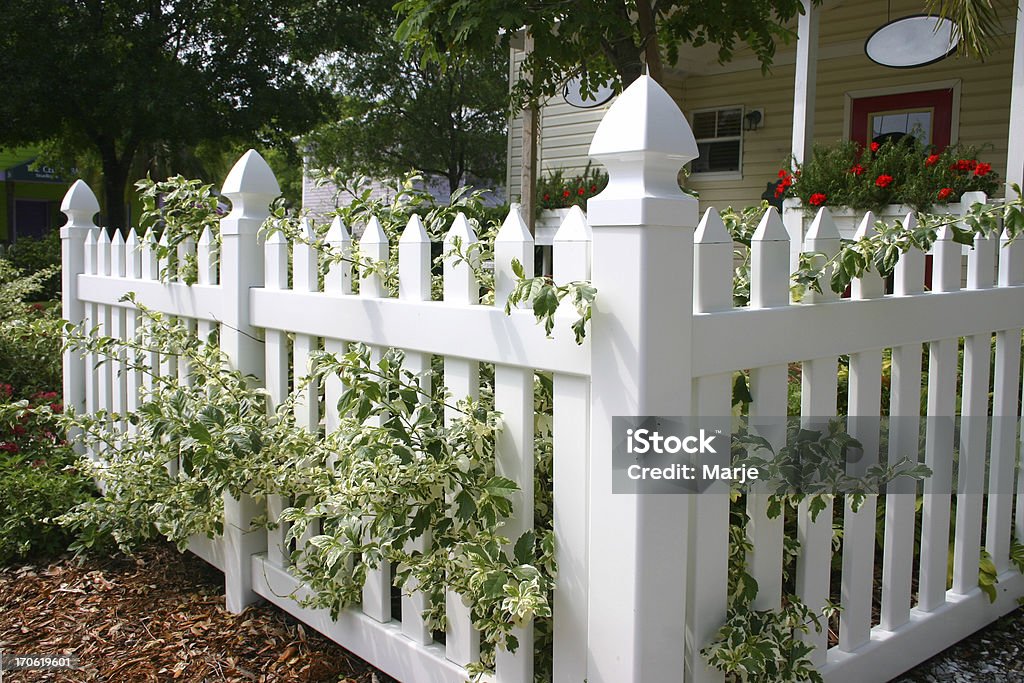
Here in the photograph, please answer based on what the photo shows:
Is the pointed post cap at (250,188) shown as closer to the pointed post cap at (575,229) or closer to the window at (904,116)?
the pointed post cap at (575,229)

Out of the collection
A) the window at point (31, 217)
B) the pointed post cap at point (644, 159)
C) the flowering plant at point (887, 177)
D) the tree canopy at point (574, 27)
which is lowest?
the pointed post cap at point (644, 159)

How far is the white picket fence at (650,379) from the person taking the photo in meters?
1.75

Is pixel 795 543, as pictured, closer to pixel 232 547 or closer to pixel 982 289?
pixel 982 289

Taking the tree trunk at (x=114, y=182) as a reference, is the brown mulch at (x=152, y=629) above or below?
below

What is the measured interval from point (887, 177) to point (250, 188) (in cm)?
567

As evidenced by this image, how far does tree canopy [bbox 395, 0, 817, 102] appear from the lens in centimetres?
516

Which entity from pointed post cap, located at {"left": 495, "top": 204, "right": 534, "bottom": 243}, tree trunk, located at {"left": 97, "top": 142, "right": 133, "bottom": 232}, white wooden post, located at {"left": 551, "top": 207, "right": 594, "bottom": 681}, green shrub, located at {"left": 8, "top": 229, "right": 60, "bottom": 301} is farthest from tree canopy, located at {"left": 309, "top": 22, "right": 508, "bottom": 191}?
white wooden post, located at {"left": 551, "top": 207, "right": 594, "bottom": 681}

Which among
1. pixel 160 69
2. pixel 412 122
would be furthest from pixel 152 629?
pixel 412 122

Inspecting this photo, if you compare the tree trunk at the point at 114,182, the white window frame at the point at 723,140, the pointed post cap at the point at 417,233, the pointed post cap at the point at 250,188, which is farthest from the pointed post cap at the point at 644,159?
the tree trunk at the point at 114,182

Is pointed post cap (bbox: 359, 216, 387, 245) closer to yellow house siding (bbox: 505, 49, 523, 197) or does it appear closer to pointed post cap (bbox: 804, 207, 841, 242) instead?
pointed post cap (bbox: 804, 207, 841, 242)

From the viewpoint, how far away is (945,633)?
8.63 ft

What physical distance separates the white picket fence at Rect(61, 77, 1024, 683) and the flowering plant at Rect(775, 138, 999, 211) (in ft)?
14.4

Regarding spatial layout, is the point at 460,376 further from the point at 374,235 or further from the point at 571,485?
the point at 374,235

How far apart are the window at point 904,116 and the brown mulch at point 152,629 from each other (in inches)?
320
